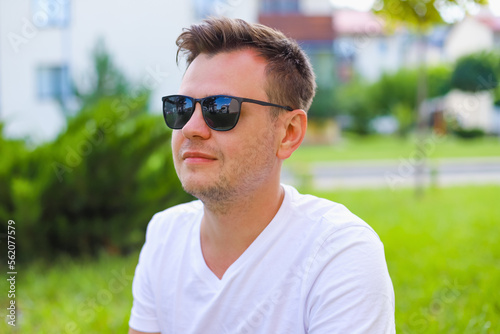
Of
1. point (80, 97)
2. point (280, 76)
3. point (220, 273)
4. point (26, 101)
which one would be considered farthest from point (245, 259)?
point (26, 101)

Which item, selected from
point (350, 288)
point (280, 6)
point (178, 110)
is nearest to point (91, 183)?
point (178, 110)

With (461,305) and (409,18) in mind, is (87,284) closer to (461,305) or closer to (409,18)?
(461,305)

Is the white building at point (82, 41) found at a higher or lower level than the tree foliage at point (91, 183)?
higher

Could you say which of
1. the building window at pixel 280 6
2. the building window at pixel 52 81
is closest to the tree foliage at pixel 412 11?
the building window at pixel 52 81

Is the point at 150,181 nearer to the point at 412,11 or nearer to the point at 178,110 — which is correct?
the point at 178,110

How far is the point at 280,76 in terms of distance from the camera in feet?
5.79

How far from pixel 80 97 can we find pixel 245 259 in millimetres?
12308

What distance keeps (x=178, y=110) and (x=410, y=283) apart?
8.40ft

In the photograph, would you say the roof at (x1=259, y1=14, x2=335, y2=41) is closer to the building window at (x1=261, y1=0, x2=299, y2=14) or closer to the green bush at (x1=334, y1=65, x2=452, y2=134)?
the building window at (x1=261, y1=0, x2=299, y2=14)

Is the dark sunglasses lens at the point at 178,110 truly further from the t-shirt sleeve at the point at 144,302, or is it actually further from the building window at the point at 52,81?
the building window at the point at 52,81

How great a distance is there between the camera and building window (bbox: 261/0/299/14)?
24.3 m

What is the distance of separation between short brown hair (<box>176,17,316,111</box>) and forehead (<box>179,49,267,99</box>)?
0.9 inches

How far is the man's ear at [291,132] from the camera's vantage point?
5.84 ft

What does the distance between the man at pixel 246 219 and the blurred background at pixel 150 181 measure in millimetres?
394
